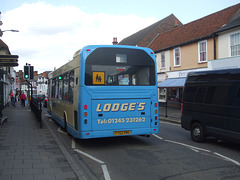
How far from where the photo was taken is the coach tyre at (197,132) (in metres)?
8.81

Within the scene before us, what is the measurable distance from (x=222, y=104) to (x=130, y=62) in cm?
313

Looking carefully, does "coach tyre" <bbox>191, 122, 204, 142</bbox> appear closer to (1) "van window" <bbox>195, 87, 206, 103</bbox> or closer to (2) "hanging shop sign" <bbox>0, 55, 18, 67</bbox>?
(1) "van window" <bbox>195, 87, 206, 103</bbox>

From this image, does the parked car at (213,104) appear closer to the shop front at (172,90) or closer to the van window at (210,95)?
the van window at (210,95)

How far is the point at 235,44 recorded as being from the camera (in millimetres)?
18359

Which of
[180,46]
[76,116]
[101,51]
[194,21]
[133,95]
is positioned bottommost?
[76,116]

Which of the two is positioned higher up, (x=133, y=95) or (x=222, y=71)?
(x=222, y=71)

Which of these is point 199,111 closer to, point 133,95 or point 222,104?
point 222,104

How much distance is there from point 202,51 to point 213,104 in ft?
47.8

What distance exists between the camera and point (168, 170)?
584 cm

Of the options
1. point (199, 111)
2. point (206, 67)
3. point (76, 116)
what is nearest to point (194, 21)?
point (206, 67)

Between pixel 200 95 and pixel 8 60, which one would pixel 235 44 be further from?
pixel 8 60

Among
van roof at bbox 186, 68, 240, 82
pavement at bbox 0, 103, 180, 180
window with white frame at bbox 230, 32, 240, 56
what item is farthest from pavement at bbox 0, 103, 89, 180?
window with white frame at bbox 230, 32, 240, 56

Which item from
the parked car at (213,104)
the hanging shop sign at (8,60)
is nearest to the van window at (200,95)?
the parked car at (213,104)

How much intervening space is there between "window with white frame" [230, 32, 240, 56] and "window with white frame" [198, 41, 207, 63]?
9.58 ft
